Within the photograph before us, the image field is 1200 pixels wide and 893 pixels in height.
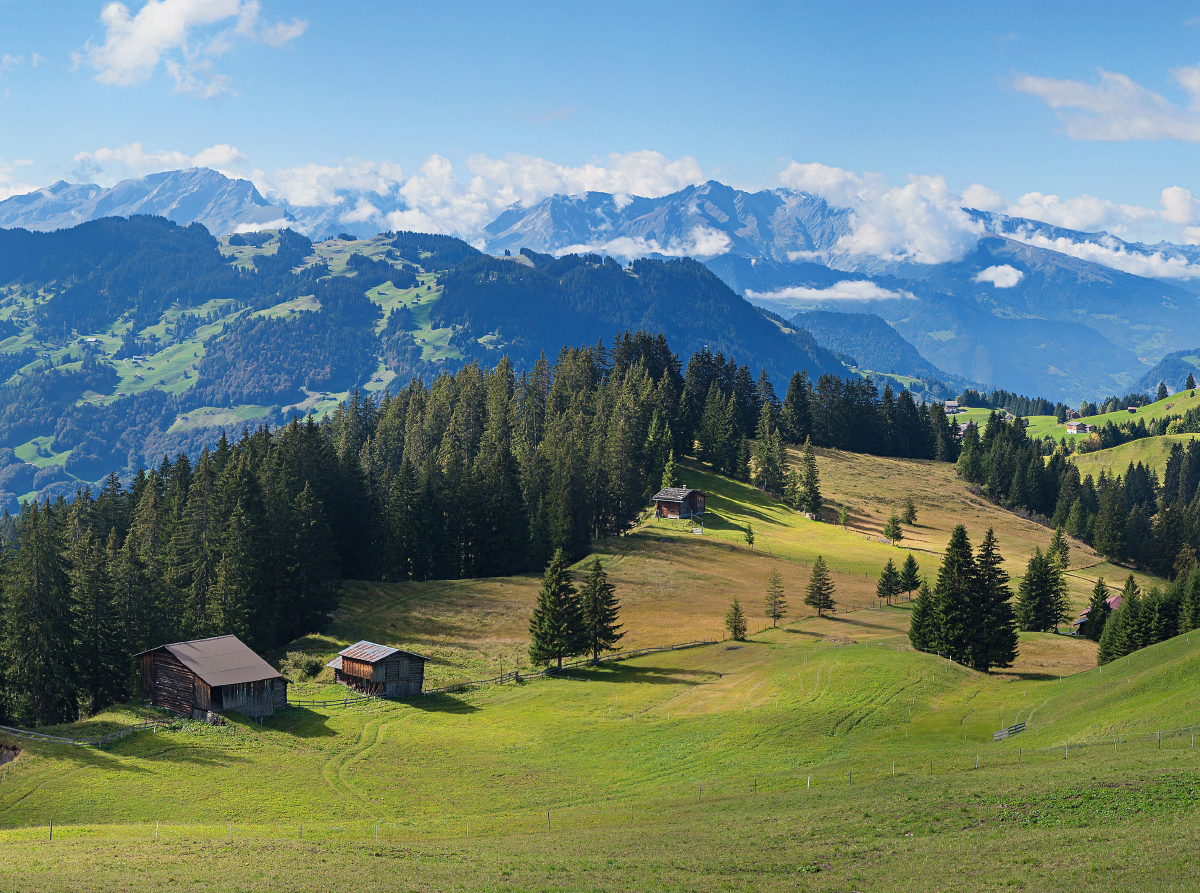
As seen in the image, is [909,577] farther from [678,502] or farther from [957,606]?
[678,502]

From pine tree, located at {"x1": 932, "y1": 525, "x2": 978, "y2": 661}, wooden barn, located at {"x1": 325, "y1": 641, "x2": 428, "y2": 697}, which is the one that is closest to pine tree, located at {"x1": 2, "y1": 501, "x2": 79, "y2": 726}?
wooden barn, located at {"x1": 325, "y1": 641, "x2": 428, "y2": 697}

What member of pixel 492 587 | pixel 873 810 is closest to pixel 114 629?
pixel 492 587

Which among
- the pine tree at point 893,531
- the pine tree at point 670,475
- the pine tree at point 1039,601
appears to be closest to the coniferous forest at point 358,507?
the pine tree at point 670,475

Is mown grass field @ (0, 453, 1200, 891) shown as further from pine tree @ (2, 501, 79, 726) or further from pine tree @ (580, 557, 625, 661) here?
pine tree @ (2, 501, 79, 726)

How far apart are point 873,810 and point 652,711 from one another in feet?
94.1

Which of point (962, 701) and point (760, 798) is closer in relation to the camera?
point (760, 798)

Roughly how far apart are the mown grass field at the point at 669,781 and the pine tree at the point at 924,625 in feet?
6.55

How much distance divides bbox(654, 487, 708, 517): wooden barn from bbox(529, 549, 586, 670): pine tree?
56.2 metres

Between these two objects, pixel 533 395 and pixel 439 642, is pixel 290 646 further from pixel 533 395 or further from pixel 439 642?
pixel 533 395

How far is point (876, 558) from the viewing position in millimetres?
124438

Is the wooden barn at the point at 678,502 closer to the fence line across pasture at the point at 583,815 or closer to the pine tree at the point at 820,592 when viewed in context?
the pine tree at the point at 820,592

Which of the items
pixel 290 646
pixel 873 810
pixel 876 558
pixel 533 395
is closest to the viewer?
pixel 873 810

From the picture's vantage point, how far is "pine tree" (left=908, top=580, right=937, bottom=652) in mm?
75688

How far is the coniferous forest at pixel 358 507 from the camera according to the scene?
6569 centimetres
